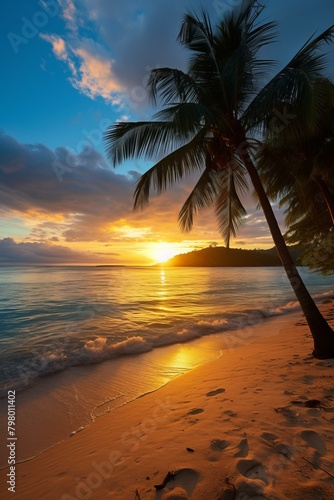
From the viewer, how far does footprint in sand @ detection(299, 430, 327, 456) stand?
2545mm

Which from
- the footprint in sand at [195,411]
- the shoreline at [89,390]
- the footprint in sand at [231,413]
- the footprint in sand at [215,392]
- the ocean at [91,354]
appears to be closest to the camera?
the footprint in sand at [231,413]

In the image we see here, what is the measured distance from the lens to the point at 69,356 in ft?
24.7

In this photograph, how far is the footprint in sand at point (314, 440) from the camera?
100 inches

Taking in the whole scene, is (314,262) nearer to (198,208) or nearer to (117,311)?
(198,208)

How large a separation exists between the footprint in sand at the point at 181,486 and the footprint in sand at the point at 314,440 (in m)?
1.29

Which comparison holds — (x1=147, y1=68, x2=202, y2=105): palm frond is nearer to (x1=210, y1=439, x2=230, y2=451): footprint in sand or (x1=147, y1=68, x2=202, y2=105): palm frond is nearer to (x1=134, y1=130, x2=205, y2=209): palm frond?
(x1=134, y1=130, x2=205, y2=209): palm frond

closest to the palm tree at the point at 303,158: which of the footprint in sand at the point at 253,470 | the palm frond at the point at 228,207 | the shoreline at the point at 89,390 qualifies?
the palm frond at the point at 228,207

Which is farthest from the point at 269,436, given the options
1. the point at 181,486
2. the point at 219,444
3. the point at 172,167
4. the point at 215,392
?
the point at 172,167

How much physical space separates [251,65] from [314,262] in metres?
7.64

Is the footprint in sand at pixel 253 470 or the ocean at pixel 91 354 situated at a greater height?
the footprint in sand at pixel 253 470

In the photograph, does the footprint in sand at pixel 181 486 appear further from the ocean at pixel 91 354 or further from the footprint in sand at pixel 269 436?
the ocean at pixel 91 354

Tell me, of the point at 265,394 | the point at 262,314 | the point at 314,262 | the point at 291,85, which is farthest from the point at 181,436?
the point at 262,314

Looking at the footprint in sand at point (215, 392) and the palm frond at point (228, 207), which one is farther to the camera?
the palm frond at point (228, 207)

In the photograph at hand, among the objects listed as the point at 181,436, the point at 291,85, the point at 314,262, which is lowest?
the point at 181,436
